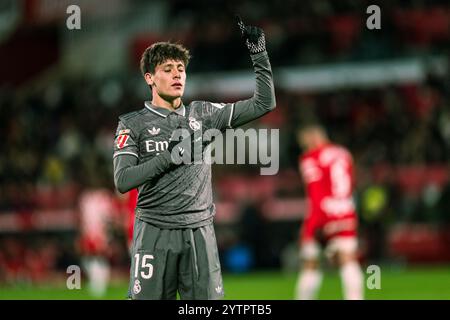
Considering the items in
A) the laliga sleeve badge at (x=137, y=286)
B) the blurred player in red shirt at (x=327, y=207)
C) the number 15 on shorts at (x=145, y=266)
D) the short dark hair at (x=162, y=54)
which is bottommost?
the laliga sleeve badge at (x=137, y=286)

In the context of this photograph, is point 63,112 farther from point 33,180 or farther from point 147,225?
point 147,225

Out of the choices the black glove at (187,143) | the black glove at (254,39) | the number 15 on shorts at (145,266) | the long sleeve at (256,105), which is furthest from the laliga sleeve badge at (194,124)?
the number 15 on shorts at (145,266)

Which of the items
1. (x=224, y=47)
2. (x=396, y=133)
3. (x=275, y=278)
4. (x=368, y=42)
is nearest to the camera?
(x=275, y=278)

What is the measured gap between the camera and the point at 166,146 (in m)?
6.25

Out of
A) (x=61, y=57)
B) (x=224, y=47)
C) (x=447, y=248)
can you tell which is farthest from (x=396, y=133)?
(x=61, y=57)

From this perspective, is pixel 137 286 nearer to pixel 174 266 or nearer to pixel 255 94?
pixel 174 266

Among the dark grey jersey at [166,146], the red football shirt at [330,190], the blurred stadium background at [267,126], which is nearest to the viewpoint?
the dark grey jersey at [166,146]

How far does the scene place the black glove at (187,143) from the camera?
6016 millimetres

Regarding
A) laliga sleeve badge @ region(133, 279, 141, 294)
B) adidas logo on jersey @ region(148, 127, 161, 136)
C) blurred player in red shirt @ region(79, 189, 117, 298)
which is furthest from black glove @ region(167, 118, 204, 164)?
blurred player in red shirt @ region(79, 189, 117, 298)

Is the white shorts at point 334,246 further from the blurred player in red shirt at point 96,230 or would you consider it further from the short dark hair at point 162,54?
the short dark hair at point 162,54

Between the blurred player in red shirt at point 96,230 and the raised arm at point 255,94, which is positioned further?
the blurred player in red shirt at point 96,230

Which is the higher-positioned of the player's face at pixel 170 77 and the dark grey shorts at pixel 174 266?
the player's face at pixel 170 77

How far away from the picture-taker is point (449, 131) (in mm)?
19391

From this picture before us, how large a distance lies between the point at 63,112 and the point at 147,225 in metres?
20.0
